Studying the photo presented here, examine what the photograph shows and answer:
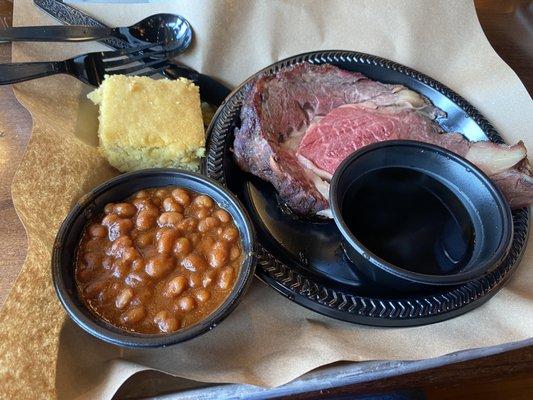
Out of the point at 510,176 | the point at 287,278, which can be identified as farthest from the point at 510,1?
the point at 287,278

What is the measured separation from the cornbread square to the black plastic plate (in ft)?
0.26

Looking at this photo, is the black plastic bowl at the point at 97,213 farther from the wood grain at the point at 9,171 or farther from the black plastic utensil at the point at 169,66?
the black plastic utensil at the point at 169,66

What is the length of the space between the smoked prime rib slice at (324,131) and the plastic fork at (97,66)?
1.48 feet

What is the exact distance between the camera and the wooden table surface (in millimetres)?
1287

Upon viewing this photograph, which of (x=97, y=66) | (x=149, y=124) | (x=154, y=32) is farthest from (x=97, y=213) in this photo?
(x=154, y=32)

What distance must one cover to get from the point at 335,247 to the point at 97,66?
104 cm

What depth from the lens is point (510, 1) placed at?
2.32 meters

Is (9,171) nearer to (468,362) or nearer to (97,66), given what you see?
(97,66)

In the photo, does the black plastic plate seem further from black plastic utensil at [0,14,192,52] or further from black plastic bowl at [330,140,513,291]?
black plastic utensil at [0,14,192,52]

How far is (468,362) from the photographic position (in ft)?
4.23

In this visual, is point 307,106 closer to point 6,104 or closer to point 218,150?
point 218,150

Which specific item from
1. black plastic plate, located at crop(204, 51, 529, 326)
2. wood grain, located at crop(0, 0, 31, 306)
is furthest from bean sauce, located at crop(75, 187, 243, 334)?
wood grain, located at crop(0, 0, 31, 306)

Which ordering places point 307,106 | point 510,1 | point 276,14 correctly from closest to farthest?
point 307,106 → point 276,14 → point 510,1

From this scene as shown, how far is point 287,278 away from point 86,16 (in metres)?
1.30
